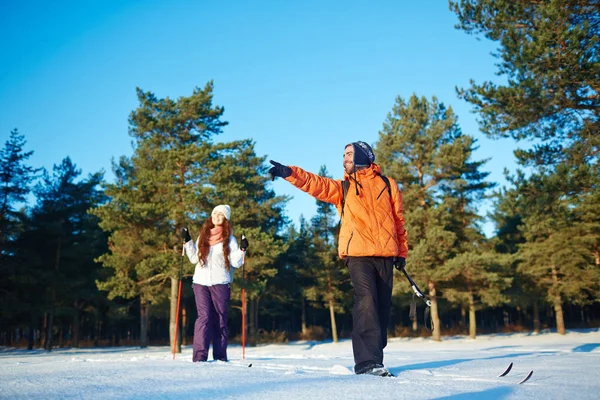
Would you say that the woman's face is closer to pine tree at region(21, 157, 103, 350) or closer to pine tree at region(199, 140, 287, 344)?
pine tree at region(199, 140, 287, 344)

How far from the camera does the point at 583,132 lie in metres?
11.5

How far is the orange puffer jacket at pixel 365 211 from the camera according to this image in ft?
13.5

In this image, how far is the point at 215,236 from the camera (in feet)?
19.6

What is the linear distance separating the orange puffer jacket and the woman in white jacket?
1.94 m

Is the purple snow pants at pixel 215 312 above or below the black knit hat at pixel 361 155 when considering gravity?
below

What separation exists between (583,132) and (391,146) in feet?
45.7

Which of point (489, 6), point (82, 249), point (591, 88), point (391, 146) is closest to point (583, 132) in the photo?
point (591, 88)

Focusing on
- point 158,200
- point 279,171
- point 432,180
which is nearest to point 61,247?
point 158,200

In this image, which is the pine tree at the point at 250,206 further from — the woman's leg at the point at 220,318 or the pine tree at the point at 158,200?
the woman's leg at the point at 220,318

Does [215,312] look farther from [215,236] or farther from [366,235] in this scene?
[366,235]

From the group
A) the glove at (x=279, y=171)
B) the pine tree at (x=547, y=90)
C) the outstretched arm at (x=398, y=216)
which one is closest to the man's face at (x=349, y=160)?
the outstretched arm at (x=398, y=216)

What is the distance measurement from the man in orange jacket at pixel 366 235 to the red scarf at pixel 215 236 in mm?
2028

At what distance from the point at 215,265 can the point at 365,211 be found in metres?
2.43

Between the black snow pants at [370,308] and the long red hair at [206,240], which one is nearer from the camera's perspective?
the black snow pants at [370,308]
